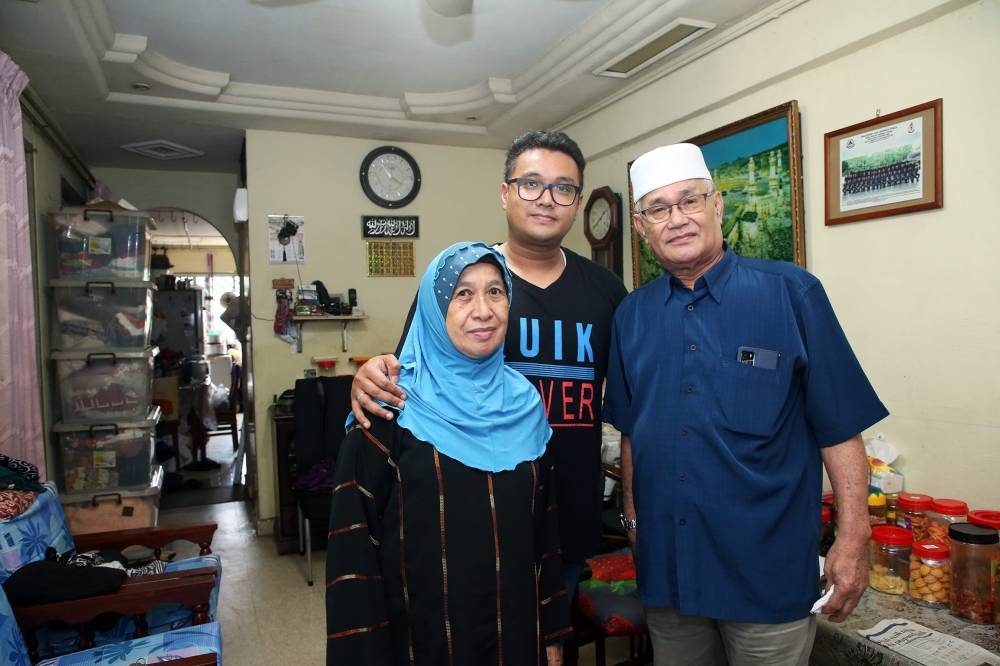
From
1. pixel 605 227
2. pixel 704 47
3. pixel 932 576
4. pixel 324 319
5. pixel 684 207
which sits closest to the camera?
pixel 684 207

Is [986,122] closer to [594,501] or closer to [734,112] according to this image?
[734,112]

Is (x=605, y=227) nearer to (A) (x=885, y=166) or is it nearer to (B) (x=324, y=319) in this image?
(A) (x=885, y=166)

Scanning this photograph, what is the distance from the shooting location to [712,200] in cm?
141

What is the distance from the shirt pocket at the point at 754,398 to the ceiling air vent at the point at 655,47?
1897 mm

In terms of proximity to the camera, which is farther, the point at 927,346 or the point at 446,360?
the point at 927,346

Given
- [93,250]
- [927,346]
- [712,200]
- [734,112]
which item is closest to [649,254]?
[734,112]

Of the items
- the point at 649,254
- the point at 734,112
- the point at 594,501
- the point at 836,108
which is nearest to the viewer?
the point at 594,501

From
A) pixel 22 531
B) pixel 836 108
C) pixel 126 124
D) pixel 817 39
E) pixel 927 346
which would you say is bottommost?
pixel 22 531

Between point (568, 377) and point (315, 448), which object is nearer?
point (568, 377)

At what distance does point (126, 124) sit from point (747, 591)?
427cm

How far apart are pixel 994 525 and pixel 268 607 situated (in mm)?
3127

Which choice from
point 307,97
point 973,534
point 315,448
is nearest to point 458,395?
point 973,534

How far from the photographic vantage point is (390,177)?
4.45m

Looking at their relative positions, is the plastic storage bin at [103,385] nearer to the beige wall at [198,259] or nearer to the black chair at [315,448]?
the black chair at [315,448]
